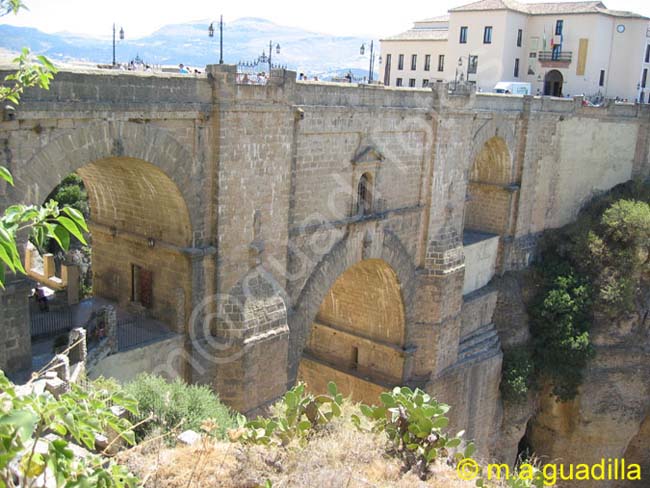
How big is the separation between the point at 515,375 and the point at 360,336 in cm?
608

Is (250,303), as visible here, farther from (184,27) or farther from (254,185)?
(184,27)

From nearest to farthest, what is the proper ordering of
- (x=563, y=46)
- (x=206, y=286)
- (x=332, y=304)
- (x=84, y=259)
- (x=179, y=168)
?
(x=179, y=168) < (x=206, y=286) < (x=332, y=304) < (x=84, y=259) < (x=563, y=46)

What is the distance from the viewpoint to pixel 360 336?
21.6 meters

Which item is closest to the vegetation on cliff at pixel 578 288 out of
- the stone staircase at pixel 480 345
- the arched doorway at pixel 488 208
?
the stone staircase at pixel 480 345

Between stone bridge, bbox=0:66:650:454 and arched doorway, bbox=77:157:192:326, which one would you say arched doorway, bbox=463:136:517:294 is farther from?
arched doorway, bbox=77:157:192:326

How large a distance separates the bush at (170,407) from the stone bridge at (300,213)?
2.09 metres

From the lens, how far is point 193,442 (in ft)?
29.3

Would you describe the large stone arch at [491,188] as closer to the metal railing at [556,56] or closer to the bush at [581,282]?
Result: the bush at [581,282]

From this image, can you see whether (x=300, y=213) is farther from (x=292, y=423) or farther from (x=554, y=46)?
(x=554, y=46)

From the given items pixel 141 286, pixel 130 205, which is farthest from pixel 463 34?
pixel 141 286

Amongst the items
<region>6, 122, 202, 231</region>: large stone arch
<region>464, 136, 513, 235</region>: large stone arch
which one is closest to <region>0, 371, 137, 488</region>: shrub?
<region>6, 122, 202, 231</region>: large stone arch

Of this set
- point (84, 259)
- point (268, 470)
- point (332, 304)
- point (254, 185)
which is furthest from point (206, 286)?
point (84, 259)

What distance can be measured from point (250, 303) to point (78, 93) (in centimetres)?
561

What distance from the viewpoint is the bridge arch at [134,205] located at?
11.2m
